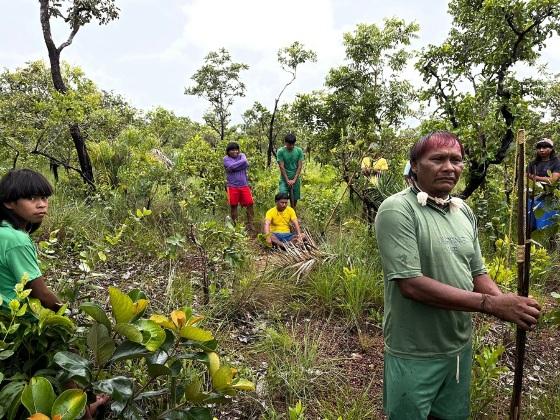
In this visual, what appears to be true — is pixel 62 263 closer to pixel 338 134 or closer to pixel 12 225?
pixel 12 225

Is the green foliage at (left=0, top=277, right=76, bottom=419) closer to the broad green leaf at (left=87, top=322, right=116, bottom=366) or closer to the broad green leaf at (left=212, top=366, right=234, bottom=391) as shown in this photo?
the broad green leaf at (left=87, top=322, right=116, bottom=366)

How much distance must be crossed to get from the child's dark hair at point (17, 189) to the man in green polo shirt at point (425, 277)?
1.69m

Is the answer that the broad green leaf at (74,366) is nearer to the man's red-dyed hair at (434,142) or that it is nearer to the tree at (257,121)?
the man's red-dyed hair at (434,142)

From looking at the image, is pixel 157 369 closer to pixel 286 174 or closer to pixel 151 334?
pixel 151 334

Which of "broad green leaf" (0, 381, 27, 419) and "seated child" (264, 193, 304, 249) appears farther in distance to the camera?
"seated child" (264, 193, 304, 249)

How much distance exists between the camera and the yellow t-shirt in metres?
5.71

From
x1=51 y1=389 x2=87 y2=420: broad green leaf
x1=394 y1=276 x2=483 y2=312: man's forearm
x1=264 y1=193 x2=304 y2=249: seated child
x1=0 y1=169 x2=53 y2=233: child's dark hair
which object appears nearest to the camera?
x1=51 y1=389 x2=87 y2=420: broad green leaf

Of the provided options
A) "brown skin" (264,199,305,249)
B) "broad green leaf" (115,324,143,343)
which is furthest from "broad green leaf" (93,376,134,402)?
"brown skin" (264,199,305,249)

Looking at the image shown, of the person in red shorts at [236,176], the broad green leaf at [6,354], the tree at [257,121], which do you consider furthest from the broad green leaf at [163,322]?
the tree at [257,121]

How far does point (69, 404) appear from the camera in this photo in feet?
4.11

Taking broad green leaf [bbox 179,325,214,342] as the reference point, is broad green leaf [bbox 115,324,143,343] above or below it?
above

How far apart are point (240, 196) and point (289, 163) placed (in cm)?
100

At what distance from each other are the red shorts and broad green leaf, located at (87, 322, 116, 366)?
202 inches

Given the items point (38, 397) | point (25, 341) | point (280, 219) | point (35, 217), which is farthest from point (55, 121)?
point (38, 397)
